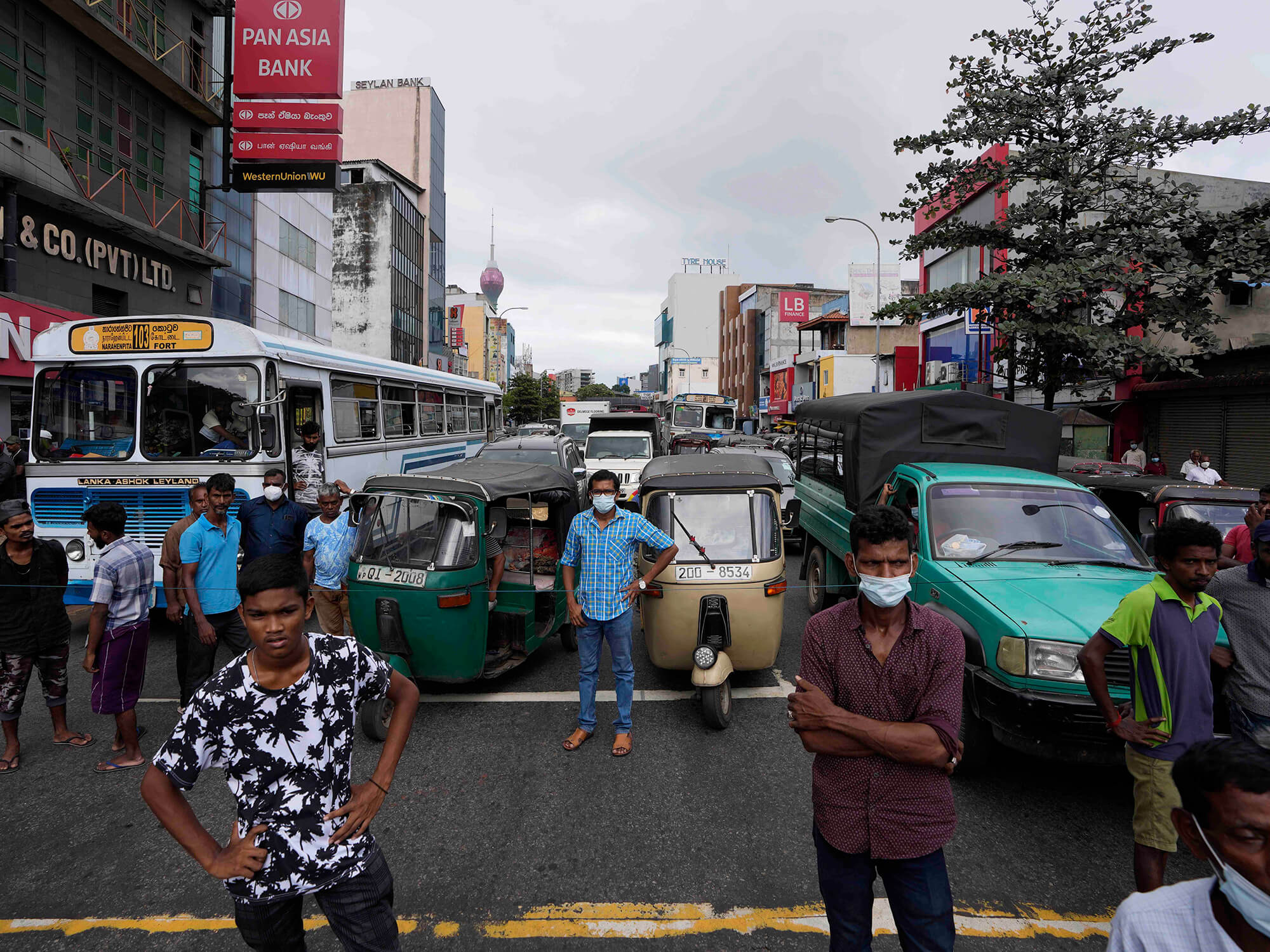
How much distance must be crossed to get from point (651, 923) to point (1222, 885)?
2.65 m

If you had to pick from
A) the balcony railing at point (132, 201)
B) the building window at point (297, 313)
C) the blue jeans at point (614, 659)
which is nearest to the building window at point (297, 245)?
the building window at point (297, 313)

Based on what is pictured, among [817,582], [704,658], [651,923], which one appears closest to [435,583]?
[704,658]

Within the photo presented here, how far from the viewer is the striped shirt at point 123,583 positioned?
481 cm

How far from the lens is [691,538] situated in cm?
649

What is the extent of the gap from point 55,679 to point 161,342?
4162 millimetres

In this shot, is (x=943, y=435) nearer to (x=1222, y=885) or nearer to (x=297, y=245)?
(x=1222, y=885)

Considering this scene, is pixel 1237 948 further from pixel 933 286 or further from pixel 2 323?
pixel 933 286

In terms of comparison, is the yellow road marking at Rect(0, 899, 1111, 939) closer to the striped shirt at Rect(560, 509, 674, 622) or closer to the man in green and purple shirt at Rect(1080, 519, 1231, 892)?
the man in green and purple shirt at Rect(1080, 519, 1231, 892)

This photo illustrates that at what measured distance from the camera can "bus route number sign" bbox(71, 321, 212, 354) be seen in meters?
7.92

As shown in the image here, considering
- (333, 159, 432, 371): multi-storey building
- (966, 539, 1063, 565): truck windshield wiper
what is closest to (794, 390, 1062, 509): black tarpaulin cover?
(966, 539, 1063, 565): truck windshield wiper

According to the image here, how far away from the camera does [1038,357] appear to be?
12570mm

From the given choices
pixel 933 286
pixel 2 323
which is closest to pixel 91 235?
pixel 2 323

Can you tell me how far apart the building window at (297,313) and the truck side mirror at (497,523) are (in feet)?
97.5

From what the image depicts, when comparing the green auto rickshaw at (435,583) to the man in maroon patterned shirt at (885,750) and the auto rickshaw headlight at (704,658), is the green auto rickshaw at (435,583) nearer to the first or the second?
the auto rickshaw headlight at (704,658)
